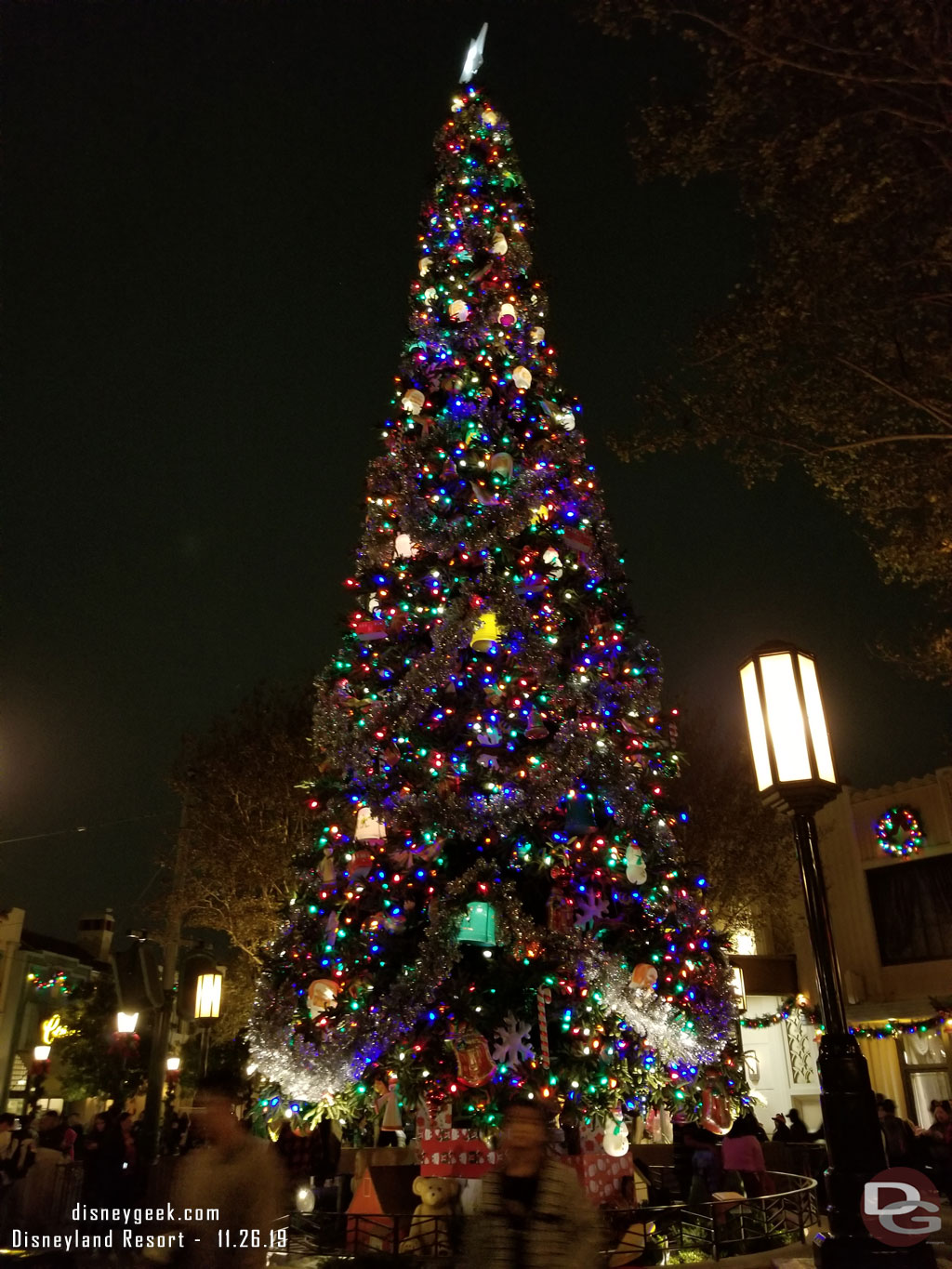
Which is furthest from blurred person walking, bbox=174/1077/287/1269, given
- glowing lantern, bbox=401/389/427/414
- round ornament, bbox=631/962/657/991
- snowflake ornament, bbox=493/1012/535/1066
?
glowing lantern, bbox=401/389/427/414

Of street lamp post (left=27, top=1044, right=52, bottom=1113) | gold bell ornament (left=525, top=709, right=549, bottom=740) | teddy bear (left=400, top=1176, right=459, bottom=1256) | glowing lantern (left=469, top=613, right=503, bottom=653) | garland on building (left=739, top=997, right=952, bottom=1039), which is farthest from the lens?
street lamp post (left=27, top=1044, right=52, bottom=1113)

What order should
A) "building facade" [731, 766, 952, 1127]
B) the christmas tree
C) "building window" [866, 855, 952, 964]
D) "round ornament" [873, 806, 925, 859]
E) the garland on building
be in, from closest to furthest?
the christmas tree < the garland on building < "building facade" [731, 766, 952, 1127] < "building window" [866, 855, 952, 964] < "round ornament" [873, 806, 925, 859]

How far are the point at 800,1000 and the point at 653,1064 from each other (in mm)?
14253

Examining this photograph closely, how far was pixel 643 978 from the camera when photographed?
26.1 ft

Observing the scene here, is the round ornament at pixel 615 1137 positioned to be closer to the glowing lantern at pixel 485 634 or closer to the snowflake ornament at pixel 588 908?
the snowflake ornament at pixel 588 908

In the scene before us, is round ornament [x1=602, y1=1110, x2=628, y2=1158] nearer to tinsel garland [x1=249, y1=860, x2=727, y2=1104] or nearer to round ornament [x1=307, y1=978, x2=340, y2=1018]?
tinsel garland [x1=249, y1=860, x2=727, y2=1104]

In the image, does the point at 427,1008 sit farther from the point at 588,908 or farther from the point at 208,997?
the point at 208,997

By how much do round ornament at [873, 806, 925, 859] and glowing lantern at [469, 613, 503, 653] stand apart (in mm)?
17560

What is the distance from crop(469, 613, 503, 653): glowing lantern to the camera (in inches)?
357

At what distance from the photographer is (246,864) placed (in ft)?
63.2

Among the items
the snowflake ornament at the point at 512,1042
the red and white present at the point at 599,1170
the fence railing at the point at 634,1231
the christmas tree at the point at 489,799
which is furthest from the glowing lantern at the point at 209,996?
the red and white present at the point at 599,1170

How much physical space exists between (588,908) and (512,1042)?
136cm

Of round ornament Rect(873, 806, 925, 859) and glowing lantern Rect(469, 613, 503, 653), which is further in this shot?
round ornament Rect(873, 806, 925, 859)

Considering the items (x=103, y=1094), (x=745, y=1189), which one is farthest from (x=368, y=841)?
(x=103, y=1094)
